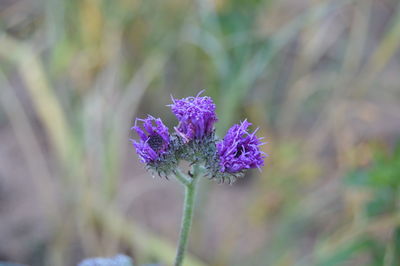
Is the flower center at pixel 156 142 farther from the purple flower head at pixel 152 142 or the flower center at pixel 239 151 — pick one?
the flower center at pixel 239 151

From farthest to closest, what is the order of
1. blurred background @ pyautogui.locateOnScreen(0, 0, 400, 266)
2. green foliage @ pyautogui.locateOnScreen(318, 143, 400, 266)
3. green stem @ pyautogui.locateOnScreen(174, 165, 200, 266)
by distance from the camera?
blurred background @ pyautogui.locateOnScreen(0, 0, 400, 266) → green foliage @ pyautogui.locateOnScreen(318, 143, 400, 266) → green stem @ pyautogui.locateOnScreen(174, 165, 200, 266)

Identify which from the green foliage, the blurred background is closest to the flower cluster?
the green foliage

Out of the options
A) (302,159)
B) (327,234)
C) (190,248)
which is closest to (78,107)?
(190,248)

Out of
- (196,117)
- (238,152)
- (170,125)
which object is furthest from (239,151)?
(170,125)

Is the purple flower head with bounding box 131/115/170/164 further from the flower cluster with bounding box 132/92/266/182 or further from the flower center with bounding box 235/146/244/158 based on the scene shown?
the flower center with bounding box 235/146/244/158

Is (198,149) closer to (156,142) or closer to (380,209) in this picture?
(156,142)

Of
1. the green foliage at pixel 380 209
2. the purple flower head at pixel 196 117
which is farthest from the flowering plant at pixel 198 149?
the green foliage at pixel 380 209
